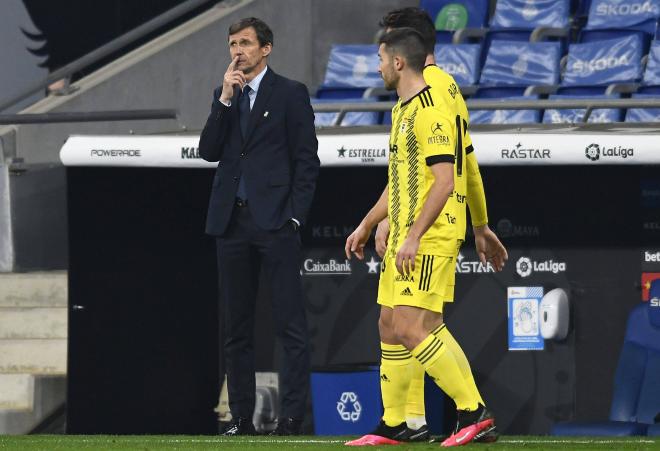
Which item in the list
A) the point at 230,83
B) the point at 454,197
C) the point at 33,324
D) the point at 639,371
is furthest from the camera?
the point at 33,324

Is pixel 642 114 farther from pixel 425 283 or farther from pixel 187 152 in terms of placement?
pixel 425 283

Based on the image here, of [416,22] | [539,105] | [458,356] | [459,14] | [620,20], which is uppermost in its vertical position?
[459,14]

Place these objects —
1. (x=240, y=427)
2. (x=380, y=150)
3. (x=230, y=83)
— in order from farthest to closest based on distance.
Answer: (x=380, y=150)
(x=240, y=427)
(x=230, y=83)

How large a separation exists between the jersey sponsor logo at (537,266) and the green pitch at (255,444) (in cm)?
271

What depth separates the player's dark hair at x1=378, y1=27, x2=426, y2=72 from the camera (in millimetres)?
6105

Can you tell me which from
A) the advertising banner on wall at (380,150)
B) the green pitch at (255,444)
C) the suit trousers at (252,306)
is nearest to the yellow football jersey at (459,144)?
the green pitch at (255,444)

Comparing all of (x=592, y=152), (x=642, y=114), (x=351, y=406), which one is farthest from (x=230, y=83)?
(x=642, y=114)

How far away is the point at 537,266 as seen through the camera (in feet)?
31.2

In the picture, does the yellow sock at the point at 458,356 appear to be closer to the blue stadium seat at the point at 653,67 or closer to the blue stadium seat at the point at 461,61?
the blue stadium seat at the point at 653,67

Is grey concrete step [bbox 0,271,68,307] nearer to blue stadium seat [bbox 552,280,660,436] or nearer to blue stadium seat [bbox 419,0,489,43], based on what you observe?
blue stadium seat [bbox 552,280,660,436]

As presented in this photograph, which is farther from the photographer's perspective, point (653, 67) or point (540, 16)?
point (540, 16)

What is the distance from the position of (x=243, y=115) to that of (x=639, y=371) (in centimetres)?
299

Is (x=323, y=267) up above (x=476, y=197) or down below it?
below

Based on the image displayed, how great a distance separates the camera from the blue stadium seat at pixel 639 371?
29.3 feet
